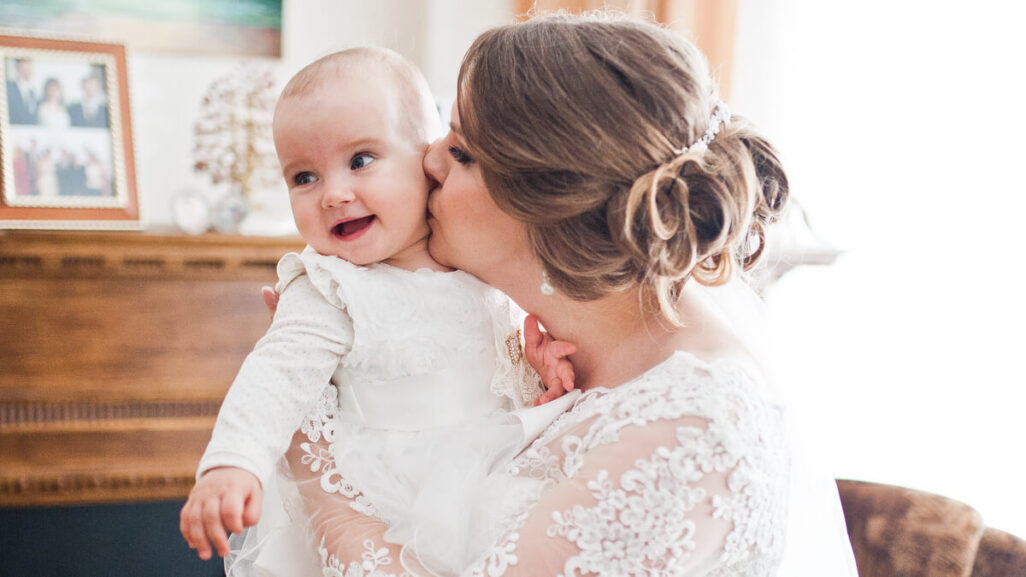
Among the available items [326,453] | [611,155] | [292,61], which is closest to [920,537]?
[611,155]

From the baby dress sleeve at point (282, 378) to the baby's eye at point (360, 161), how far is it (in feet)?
0.53

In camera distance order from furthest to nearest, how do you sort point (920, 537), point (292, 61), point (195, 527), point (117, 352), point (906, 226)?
point (292, 61) → point (117, 352) → point (906, 226) → point (920, 537) → point (195, 527)

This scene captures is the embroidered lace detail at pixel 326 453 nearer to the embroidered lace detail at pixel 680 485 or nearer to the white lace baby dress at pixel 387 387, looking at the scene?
the white lace baby dress at pixel 387 387

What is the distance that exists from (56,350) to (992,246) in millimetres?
2309

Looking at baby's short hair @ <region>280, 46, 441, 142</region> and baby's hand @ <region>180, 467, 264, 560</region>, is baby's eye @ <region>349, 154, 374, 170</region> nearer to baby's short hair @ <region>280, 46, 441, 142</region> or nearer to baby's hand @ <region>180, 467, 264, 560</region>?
baby's short hair @ <region>280, 46, 441, 142</region>

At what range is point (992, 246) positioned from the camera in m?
1.78

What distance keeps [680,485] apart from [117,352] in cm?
176

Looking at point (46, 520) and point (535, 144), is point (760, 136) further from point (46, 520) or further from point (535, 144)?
point (46, 520)

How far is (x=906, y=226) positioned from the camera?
77.2 inches

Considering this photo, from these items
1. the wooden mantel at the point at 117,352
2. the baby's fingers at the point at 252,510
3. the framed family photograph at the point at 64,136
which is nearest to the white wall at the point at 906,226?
the baby's fingers at the point at 252,510

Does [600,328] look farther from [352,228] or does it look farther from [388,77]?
[388,77]

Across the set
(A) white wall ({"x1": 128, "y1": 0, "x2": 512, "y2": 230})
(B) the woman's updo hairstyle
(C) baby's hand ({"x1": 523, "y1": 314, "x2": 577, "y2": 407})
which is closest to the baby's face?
(B) the woman's updo hairstyle

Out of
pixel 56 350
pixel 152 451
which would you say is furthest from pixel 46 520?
pixel 56 350

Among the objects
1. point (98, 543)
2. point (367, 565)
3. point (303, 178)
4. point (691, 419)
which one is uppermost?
point (303, 178)
